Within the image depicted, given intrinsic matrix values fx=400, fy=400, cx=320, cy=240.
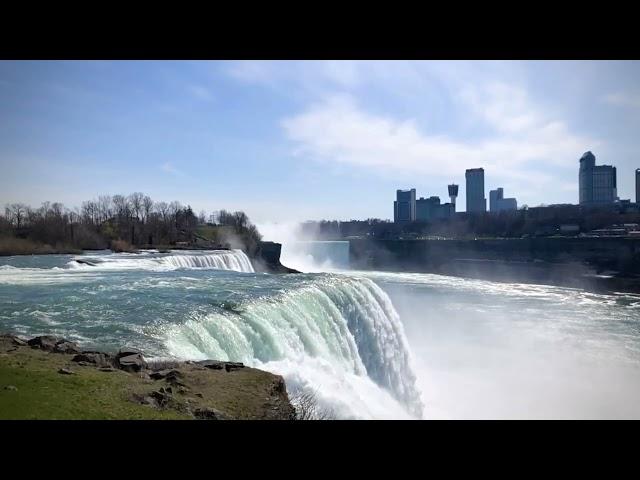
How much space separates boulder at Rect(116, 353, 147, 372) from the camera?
536cm

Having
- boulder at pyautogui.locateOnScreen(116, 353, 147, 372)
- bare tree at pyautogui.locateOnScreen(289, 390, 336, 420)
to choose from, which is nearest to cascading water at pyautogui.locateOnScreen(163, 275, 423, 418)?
bare tree at pyautogui.locateOnScreen(289, 390, 336, 420)

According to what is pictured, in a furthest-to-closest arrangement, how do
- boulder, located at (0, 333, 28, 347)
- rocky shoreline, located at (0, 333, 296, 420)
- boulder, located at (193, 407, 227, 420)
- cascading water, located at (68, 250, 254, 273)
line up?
1. cascading water, located at (68, 250, 254, 273)
2. boulder, located at (0, 333, 28, 347)
3. boulder, located at (193, 407, 227, 420)
4. rocky shoreline, located at (0, 333, 296, 420)

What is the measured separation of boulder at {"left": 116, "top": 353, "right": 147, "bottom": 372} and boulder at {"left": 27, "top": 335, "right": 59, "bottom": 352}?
1.32 metres

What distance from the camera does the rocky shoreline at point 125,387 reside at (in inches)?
151

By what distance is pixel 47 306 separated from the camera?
9516 millimetres

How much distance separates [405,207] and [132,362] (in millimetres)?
75006

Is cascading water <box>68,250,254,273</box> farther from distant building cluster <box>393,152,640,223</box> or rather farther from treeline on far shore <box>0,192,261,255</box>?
distant building cluster <box>393,152,640,223</box>

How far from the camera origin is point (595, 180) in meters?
27.7

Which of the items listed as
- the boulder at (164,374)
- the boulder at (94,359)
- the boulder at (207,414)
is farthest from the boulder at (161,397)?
the boulder at (94,359)

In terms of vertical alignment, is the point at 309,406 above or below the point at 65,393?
below

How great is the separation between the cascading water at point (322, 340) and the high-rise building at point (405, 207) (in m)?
65.6

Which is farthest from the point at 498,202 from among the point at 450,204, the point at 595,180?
the point at 595,180

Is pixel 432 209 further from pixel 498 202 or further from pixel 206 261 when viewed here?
pixel 206 261

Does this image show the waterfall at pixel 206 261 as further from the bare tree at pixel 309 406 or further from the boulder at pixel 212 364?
the bare tree at pixel 309 406
